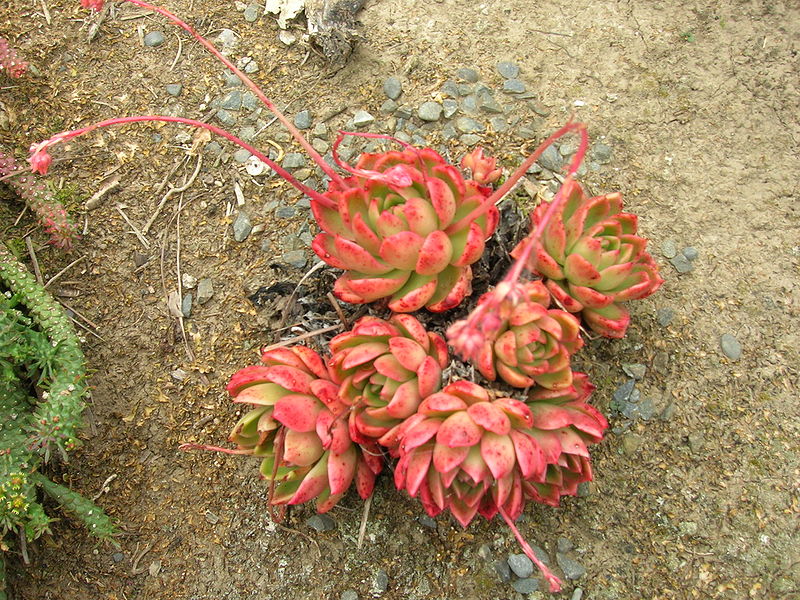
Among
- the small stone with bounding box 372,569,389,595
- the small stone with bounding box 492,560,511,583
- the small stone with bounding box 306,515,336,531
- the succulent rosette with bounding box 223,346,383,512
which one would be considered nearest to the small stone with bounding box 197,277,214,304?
the succulent rosette with bounding box 223,346,383,512

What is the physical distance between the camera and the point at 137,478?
227cm

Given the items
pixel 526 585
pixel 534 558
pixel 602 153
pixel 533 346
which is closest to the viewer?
pixel 534 558

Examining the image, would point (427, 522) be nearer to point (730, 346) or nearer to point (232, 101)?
point (730, 346)

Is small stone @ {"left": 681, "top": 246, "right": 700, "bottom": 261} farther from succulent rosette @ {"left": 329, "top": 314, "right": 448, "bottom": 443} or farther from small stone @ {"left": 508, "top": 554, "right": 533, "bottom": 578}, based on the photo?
small stone @ {"left": 508, "top": 554, "right": 533, "bottom": 578}

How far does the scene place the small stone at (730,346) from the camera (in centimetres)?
219

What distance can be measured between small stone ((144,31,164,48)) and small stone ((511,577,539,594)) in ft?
8.33

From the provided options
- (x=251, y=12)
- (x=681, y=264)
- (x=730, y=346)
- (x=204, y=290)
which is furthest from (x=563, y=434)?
(x=251, y=12)

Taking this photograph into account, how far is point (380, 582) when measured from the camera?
204 centimetres

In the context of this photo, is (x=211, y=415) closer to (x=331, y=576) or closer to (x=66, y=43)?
(x=331, y=576)

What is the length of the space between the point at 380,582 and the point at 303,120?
1714 millimetres

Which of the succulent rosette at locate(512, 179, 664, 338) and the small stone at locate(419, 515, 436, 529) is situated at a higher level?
the succulent rosette at locate(512, 179, 664, 338)

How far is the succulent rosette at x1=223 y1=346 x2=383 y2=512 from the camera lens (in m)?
1.77

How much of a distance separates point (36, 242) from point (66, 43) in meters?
0.93

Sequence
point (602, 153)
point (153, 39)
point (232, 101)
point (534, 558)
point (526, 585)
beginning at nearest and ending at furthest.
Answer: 1. point (534, 558)
2. point (526, 585)
3. point (602, 153)
4. point (232, 101)
5. point (153, 39)
